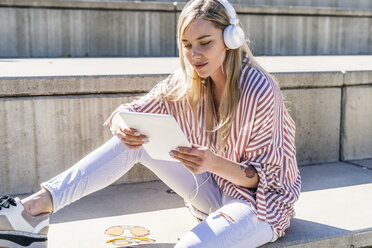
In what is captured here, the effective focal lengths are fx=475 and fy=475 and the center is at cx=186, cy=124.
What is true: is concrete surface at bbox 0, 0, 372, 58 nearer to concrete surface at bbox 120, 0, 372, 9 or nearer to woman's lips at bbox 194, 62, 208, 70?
concrete surface at bbox 120, 0, 372, 9

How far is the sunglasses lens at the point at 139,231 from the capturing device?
253 cm

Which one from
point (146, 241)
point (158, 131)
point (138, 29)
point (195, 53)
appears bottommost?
point (146, 241)

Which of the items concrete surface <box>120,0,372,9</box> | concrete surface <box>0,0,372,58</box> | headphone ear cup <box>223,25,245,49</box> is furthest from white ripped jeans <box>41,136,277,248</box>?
concrete surface <box>120,0,372,9</box>

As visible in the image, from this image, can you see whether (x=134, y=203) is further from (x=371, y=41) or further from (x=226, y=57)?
(x=371, y=41)

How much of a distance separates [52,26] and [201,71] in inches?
176

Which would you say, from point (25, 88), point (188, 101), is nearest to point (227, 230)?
point (188, 101)

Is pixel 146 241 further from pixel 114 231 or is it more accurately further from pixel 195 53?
pixel 195 53

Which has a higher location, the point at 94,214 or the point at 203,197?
the point at 203,197

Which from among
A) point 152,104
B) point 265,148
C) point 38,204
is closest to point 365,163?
point 265,148

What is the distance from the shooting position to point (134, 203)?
304cm

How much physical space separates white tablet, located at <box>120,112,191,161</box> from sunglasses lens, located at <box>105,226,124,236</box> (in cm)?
56

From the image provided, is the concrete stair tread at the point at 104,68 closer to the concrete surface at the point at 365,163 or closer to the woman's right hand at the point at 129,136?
the concrete surface at the point at 365,163

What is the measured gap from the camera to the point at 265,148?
Answer: 2201 mm

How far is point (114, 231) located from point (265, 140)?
0.98 m
